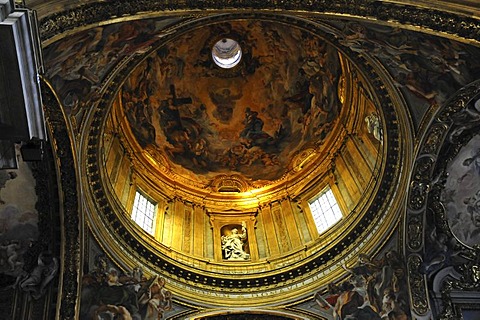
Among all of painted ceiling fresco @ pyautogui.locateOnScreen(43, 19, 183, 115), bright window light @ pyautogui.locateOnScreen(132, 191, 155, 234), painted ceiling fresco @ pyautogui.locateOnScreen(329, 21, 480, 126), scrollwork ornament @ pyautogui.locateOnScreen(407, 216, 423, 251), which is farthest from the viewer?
bright window light @ pyautogui.locateOnScreen(132, 191, 155, 234)

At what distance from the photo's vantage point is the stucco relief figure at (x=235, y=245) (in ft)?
63.3

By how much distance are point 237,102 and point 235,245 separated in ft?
22.1

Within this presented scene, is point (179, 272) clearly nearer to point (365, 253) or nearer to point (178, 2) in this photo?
point (365, 253)

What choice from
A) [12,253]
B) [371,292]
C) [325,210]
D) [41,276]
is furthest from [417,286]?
[12,253]

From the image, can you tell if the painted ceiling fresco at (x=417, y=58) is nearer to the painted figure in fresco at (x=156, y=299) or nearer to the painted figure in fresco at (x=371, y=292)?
the painted figure in fresco at (x=371, y=292)

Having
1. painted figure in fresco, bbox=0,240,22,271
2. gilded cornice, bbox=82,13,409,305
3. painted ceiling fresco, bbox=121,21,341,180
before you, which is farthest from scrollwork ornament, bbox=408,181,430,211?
painted figure in fresco, bbox=0,240,22,271

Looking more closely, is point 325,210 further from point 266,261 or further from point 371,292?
point 371,292

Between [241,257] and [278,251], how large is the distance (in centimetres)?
122

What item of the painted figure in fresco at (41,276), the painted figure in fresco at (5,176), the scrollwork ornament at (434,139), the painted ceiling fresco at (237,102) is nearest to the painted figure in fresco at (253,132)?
the painted ceiling fresco at (237,102)

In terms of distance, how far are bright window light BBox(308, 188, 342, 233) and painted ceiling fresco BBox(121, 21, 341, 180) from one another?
2.43 meters

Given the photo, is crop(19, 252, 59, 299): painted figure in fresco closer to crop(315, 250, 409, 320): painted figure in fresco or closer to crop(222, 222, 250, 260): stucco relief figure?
crop(222, 222, 250, 260): stucco relief figure

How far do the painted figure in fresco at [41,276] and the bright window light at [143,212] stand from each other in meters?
4.11

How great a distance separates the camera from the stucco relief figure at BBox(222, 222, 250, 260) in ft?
63.3

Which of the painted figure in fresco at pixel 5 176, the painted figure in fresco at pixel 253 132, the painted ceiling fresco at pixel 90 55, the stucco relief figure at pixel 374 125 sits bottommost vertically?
the painted figure in fresco at pixel 5 176
